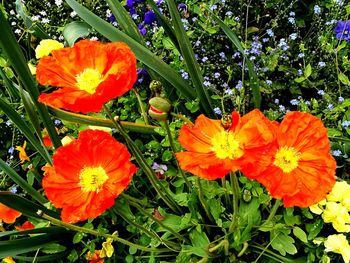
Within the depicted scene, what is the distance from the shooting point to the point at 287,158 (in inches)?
39.3

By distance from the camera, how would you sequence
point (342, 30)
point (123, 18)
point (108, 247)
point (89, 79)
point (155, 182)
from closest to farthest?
point (89, 79)
point (155, 182)
point (108, 247)
point (123, 18)
point (342, 30)

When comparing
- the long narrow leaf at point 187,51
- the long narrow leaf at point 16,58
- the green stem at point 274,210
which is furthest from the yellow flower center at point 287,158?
the long narrow leaf at point 16,58

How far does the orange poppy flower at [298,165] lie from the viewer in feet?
3.05

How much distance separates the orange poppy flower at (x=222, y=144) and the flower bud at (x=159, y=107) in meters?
0.04

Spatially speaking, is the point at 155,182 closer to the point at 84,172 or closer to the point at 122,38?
the point at 84,172

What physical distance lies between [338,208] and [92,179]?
1.77 ft

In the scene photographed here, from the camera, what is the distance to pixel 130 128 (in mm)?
1385

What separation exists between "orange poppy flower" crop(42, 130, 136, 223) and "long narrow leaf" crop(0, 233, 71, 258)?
23cm

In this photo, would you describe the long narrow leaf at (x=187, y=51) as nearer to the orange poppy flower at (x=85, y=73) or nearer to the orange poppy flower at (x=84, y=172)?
the orange poppy flower at (x=85, y=73)

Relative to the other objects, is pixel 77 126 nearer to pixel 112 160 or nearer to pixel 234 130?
pixel 112 160

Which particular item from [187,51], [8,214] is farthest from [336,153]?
[8,214]

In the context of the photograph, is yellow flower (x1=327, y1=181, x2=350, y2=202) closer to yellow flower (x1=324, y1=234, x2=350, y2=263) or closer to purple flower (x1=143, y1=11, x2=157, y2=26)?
yellow flower (x1=324, y1=234, x2=350, y2=263)

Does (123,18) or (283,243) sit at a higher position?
(123,18)

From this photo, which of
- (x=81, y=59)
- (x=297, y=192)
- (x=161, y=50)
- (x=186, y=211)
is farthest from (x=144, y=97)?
(x=297, y=192)
